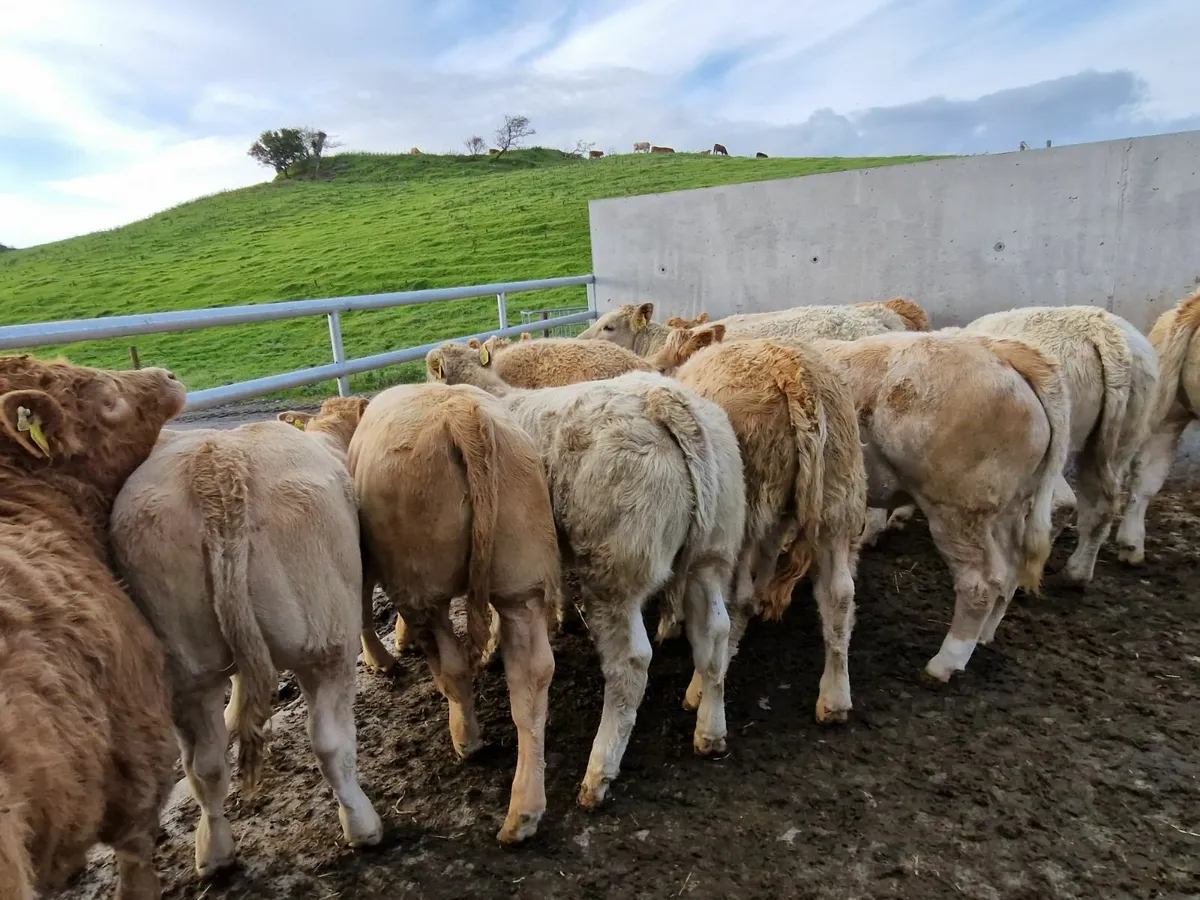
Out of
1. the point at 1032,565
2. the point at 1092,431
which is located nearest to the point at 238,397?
the point at 1032,565

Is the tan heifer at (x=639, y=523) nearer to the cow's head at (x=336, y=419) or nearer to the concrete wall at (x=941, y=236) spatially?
the cow's head at (x=336, y=419)

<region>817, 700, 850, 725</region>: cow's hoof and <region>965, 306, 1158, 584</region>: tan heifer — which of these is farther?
<region>965, 306, 1158, 584</region>: tan heifer

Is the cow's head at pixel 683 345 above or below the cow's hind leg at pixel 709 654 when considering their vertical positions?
above

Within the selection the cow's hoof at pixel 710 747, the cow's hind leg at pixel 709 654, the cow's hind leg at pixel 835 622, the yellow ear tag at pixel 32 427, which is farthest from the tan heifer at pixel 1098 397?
the yellow ear tag at pixel 32 427

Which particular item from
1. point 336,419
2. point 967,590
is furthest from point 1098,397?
point 336,419

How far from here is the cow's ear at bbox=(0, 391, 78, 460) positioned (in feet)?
6.68

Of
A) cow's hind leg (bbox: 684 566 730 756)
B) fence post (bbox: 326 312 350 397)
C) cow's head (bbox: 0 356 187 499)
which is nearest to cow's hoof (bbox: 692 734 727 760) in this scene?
cow's hind leg (bbox: 684 566 730 756)

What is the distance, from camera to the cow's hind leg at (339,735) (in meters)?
2.35

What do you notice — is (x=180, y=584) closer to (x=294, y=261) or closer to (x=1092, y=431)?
(x=1092, y=431)

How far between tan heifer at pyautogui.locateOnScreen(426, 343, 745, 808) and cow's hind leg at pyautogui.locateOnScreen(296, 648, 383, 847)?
2.75 feet

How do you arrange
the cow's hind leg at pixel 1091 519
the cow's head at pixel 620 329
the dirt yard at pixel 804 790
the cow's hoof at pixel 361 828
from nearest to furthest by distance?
the dirt yard at pixel 804 790, the cow's hoof at pixel 361 828, the cow's hind leg at pixel 1091 519, the cow's head at pixel 620 329

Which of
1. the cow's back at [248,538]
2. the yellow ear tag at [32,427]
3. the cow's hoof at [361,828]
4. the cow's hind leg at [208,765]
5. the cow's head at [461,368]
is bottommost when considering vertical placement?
the cow's hoof at [361,828]

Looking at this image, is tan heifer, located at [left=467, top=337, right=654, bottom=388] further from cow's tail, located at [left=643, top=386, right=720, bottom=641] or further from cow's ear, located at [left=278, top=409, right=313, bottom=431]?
cow's tail, located at [left=643, top=386, right=720, bottom=641]

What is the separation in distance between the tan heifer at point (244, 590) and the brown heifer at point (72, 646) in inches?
5.4
